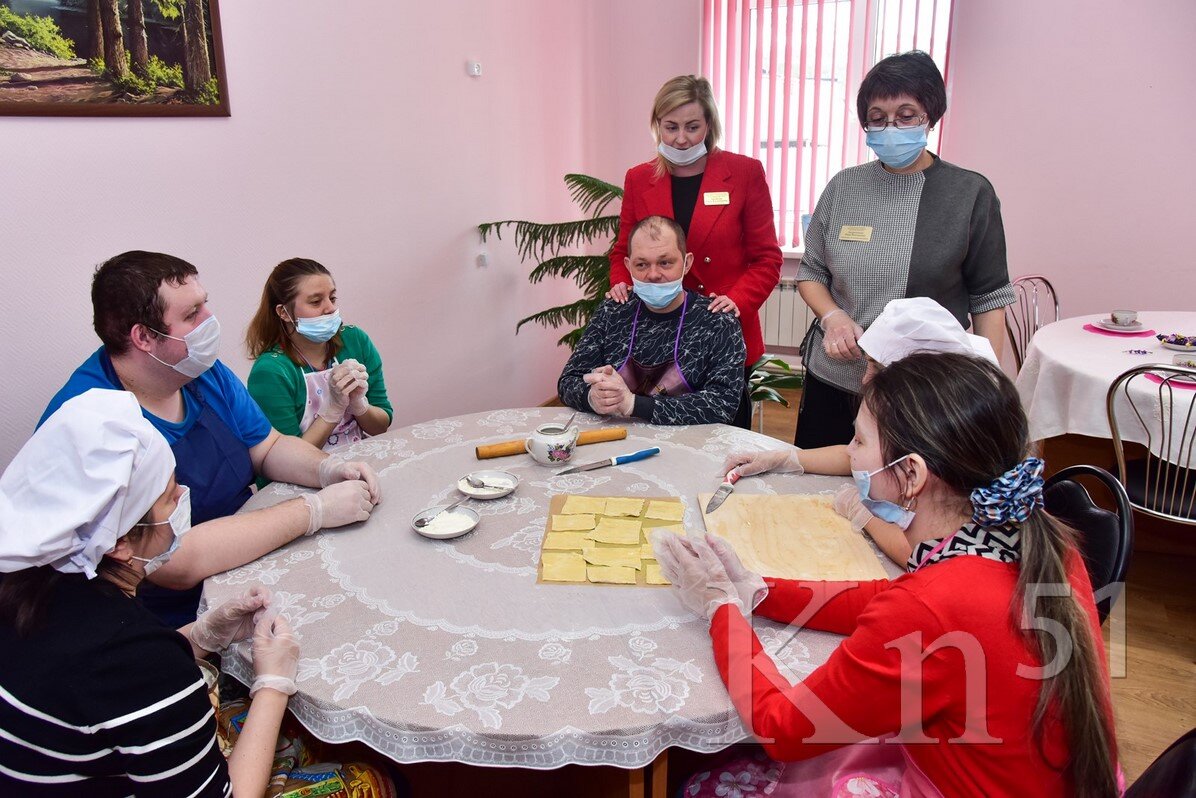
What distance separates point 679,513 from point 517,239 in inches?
113

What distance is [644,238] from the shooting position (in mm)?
2240

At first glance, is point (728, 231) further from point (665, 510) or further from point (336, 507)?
point (336, 507)

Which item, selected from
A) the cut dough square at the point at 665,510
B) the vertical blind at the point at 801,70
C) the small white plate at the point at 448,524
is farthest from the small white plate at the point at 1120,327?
the small white plate at the point at 448,524

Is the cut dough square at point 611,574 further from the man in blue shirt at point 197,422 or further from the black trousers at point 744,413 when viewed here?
the black trousers at point 744,413

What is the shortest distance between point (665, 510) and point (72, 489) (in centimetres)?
100

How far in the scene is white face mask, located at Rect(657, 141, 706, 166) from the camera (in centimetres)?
266

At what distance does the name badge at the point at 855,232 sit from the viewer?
2.19m

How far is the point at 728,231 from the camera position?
2.72 m

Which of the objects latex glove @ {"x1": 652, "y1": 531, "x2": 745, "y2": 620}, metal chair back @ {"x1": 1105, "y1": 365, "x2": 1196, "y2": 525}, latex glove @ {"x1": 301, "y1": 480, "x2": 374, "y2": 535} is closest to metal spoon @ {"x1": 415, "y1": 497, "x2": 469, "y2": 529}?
latex glove @ {"x1": 301, "y1": 480, "x2": 374, "y2": 535}

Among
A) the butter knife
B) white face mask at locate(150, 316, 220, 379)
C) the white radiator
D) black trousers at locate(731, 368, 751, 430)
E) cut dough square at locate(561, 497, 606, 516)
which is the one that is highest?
white face mask at locate(150, 316, 220, 379)

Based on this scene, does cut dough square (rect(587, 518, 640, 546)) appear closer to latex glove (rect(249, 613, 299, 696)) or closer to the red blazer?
latex glove (rect(249, 613, 299, 696))

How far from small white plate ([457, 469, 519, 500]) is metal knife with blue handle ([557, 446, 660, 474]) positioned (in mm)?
131

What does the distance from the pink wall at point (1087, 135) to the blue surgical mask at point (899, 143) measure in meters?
2.72

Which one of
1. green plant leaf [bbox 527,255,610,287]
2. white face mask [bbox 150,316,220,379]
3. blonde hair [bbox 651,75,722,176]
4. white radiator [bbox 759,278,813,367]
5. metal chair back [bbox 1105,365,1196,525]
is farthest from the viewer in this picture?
white radiator [bbox 759,278,813,367]
